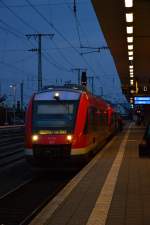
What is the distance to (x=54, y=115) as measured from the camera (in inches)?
828

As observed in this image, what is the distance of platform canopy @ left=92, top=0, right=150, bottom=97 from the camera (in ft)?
61.9

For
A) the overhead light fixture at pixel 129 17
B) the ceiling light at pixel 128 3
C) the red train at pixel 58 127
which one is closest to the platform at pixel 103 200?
the red train at pixel 58 127

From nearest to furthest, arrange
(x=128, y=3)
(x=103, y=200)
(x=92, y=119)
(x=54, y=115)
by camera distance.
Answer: (x=103, y=200) → (x=128, y=3) → (x=54, y=115) → (x=92, y=119)

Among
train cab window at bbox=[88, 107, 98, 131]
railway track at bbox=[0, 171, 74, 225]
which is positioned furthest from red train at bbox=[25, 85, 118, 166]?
railway track at bbox=[0, 171, 74, 225]

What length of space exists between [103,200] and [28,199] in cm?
400

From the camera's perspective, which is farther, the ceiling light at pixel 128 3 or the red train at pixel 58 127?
the red train at pixel 58 127

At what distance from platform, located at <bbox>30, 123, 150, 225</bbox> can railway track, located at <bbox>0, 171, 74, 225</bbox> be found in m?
0.72

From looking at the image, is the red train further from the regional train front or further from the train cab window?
the train cab window

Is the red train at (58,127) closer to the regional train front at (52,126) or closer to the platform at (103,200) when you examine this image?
the regional train front at (52,126)

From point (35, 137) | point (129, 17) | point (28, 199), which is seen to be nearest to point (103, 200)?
point (28, 199)

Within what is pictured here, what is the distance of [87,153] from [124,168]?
319cm

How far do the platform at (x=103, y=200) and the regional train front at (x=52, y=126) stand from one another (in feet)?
8.62

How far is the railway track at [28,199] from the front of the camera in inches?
458

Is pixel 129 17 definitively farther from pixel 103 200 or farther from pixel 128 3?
pixel 103 200
